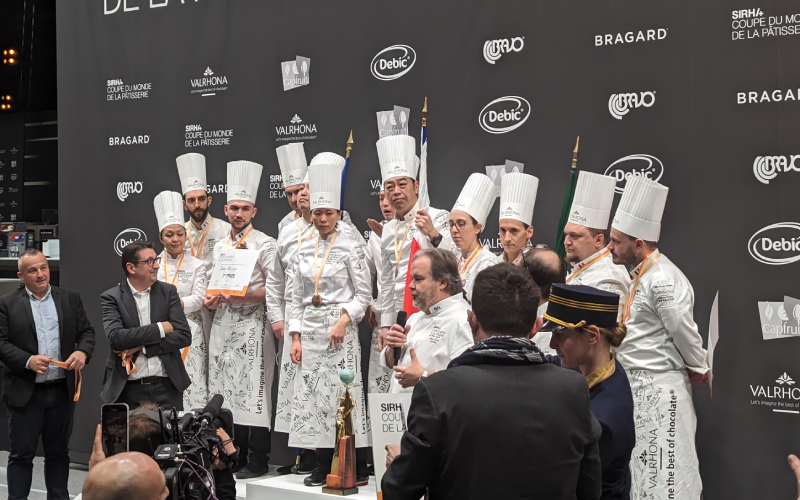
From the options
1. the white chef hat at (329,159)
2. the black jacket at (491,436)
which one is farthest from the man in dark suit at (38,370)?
the black jacket at (491,436)

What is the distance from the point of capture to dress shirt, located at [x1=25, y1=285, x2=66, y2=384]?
504 cm

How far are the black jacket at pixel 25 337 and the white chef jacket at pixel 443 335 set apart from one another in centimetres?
263

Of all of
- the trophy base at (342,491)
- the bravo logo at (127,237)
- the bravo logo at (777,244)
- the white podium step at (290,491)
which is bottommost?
the white podium step at (290,491)

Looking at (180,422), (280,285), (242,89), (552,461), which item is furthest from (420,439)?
(242,89)

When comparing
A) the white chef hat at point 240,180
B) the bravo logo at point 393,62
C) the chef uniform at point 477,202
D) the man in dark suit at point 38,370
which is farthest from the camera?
the white chef hat at point 240,180

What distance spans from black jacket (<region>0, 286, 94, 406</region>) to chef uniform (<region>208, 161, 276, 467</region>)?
2.86ft

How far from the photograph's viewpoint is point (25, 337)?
5.00 m

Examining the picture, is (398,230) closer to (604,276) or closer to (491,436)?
(604,276)

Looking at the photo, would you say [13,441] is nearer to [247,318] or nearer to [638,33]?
[247,318]

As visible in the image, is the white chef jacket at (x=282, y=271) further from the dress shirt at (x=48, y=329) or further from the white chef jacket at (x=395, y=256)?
the dress shirt at (x=48, y=329)

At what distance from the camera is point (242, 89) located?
247 inches

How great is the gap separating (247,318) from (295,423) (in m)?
0.91

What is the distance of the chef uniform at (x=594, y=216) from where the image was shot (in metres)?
4.02
